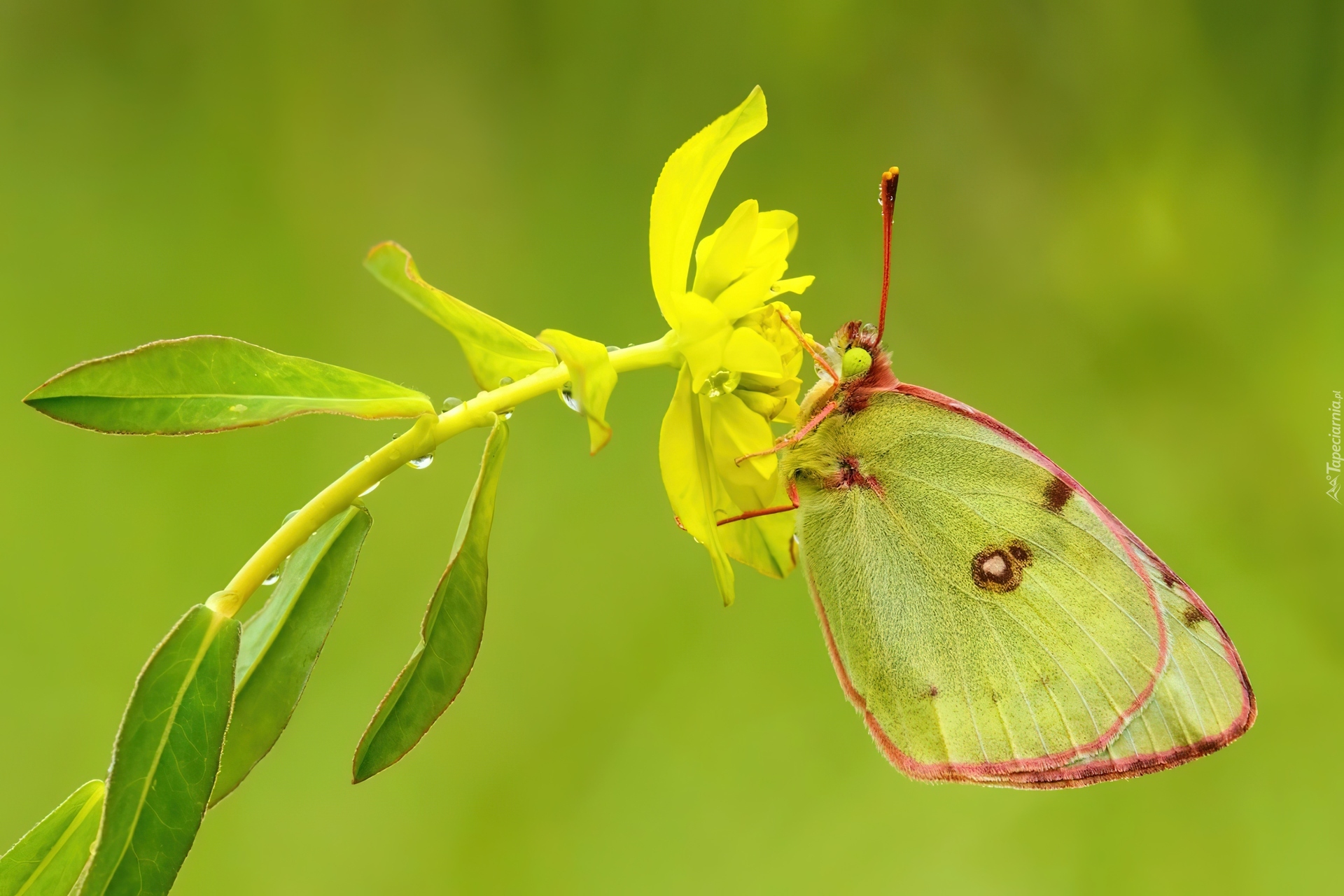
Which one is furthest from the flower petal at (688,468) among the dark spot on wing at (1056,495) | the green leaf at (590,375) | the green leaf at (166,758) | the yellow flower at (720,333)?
the dark spot on wing at (1056,495)

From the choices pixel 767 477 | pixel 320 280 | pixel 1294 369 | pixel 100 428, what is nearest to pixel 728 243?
pixel 767 477

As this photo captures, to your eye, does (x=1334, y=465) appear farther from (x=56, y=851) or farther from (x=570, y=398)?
(x=56, y=851)

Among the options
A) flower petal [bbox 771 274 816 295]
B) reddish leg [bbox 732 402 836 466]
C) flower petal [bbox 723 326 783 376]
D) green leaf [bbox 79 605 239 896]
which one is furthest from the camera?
reddish leg [bbox 732 402 836 466]

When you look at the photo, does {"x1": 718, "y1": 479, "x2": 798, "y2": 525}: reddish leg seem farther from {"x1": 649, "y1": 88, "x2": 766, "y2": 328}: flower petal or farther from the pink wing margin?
{"x1": 649, "y1": 88, "x2": 766, "y2": 328}: flower petal

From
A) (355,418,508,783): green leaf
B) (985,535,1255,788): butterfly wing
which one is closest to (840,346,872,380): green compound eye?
(985,535,1255,788): butterfly wing

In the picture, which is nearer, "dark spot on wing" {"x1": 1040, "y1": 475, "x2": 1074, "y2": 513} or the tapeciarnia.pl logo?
"dark spot on wing" {"x1": 1040, "y1": 475, "x2": 1074, "y2": 513}

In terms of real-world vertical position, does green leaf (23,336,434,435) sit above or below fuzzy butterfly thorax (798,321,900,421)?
above

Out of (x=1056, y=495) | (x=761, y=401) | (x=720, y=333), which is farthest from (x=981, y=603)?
(x=720, y=333)
